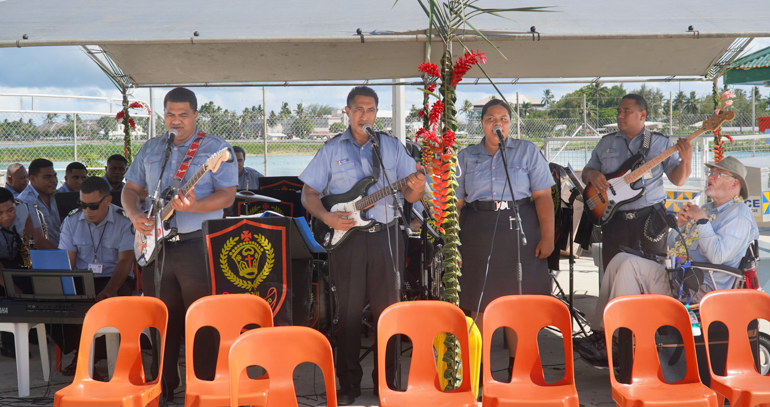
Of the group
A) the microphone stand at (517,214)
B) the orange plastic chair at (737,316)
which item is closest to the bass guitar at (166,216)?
the microphone stand at (517,214)

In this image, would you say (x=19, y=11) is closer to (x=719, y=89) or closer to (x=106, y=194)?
(x=106, y=194)

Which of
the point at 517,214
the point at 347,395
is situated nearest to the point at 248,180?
the point at 347,395

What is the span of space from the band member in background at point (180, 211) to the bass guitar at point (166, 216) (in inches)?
2.0

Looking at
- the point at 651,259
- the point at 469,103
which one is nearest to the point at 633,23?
the point at 651,259

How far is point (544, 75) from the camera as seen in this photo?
6.48m

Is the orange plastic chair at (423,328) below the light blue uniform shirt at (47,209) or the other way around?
below

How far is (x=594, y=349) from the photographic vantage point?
393cm

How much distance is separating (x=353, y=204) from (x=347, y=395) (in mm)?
1155

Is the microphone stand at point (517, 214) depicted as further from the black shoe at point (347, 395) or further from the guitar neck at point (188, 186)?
the guitar neck at point (188, 186)

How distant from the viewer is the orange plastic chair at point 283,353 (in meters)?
2.54

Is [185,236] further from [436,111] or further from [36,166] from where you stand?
[36,166]

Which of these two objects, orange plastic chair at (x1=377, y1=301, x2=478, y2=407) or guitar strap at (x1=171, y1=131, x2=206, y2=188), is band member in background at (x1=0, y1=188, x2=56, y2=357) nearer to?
guitar strap at (x1=171, y1=131, x2=206, y2=188)

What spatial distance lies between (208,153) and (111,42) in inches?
35.4

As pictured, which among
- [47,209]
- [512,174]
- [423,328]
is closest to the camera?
[423,328]
